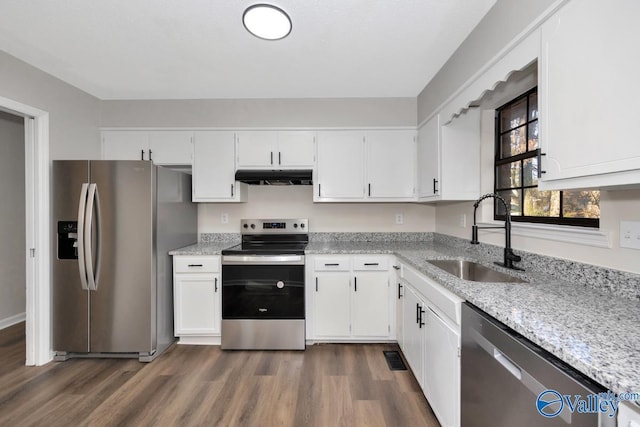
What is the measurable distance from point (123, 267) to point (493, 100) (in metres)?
3.18

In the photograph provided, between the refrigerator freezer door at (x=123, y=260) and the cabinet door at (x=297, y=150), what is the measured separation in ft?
3.90

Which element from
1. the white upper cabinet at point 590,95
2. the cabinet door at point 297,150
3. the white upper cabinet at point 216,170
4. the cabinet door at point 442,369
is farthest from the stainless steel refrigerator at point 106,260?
the white upper cabinet at point 590,95

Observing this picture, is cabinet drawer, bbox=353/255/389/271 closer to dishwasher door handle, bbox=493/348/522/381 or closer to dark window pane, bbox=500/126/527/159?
dark window pane, bbox=500/126/527/159

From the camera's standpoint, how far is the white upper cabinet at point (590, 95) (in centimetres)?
84

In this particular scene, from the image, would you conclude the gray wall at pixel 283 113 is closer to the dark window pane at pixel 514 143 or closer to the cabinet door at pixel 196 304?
the dark window pane at pixel 514 143

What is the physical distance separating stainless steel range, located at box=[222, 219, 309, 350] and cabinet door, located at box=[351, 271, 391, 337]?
504 millimetres

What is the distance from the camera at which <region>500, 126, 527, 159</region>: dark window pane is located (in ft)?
6.31

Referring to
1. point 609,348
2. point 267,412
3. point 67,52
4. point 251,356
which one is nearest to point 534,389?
point 609,348

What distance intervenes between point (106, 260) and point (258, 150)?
5.45 feet

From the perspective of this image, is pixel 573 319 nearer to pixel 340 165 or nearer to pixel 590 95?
pixel 590 95

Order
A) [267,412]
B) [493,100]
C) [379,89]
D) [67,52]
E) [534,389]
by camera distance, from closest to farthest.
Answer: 1. [534,389]
2. [267,412]
3. [493,100]
4. [67,52]
5. [379,89]

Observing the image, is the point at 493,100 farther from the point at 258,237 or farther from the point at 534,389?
the point at 258,237

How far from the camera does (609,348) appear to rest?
2.36 feet

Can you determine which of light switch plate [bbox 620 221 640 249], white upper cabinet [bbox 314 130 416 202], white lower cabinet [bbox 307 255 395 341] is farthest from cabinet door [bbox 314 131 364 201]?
light switch plate [bbox 620 221 640 249]
